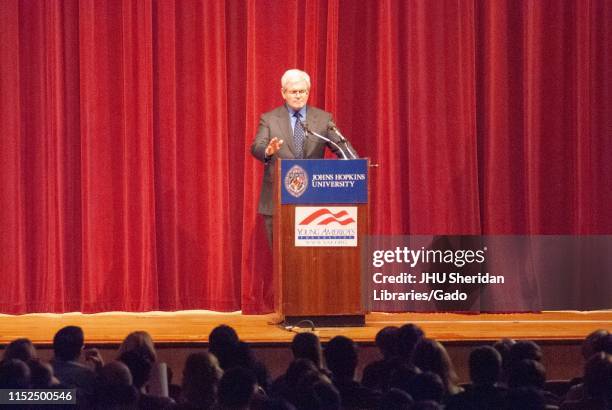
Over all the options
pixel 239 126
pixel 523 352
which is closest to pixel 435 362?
pixel 523 352

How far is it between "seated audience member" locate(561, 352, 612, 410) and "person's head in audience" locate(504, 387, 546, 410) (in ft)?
0.38

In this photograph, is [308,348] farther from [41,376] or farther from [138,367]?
[41,376]

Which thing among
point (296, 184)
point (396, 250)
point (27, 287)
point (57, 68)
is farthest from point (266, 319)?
point (57, 68)

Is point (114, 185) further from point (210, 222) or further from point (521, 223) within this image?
point (521, 223)

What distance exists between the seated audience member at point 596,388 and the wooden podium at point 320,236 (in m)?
2.27

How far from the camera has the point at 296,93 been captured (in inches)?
215

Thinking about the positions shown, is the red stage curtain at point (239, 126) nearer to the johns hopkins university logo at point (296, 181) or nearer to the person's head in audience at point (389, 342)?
the johns hopkins university logo at point (296, 181)

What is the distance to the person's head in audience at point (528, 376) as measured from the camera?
291cm

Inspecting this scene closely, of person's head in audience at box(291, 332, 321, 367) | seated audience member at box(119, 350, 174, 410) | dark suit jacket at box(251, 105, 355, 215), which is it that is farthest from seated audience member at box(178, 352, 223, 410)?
dark suit jacket at box(251, 105, 355, 215)

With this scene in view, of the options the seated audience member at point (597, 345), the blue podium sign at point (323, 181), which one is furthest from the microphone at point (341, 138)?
the seated audience member at point (597, 345)

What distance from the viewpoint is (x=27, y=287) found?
6426 mm

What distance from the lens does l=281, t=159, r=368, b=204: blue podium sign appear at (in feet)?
16.2

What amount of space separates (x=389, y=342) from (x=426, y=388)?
0.77 metres

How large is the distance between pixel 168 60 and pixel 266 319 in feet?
6.24
